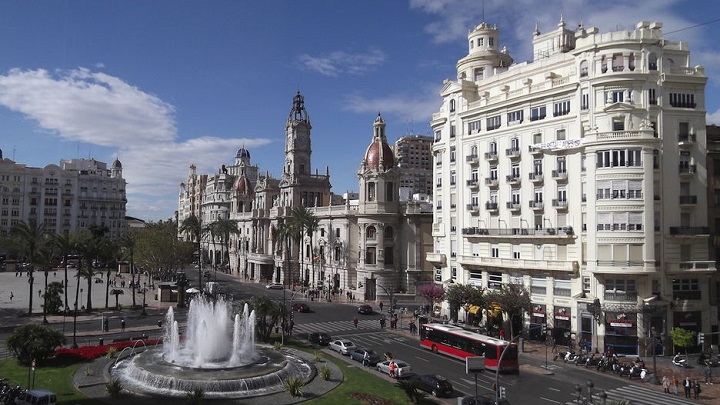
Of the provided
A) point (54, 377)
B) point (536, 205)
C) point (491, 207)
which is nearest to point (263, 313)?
point (54, 377)

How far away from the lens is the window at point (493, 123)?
6144 centimetres

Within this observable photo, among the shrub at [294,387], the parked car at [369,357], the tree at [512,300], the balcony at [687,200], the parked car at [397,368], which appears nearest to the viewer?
the shrub at [294,387]

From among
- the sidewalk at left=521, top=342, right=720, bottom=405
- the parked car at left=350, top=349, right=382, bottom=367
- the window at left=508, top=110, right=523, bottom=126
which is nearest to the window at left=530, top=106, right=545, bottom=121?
the window at left=508, top=110, right=523, bottom=126

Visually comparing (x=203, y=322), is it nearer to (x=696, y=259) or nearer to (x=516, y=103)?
(x=516, y=103)

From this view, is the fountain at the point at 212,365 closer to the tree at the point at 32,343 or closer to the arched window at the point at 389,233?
the tree at the point at 32,343

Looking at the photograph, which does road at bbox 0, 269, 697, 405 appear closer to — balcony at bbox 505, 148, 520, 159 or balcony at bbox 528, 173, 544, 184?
balcony at bbox 528, 173, 544, 184

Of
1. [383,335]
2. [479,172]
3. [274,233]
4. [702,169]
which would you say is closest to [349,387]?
[383,335]

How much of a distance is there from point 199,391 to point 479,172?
140 ft

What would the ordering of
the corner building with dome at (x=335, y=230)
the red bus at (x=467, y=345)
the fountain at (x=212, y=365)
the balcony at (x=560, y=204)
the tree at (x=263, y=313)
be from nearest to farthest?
1. the fountain at (x=212, y=365)
2. the red bus at (x=467, y=345)
3. the tree at (x=263, y=313)
4. the balcony at (x=560, y=204)
5. the corner building with dome at (x=335, y=230)

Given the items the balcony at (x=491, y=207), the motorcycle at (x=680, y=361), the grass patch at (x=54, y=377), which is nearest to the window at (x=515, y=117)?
the balcony at (x=491, y=207)

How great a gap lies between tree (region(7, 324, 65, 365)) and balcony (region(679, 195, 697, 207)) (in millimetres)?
53991

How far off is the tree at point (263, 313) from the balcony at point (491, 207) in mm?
26161

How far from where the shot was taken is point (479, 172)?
6328 cm

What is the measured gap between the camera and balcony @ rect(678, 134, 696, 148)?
5047 centimetres
